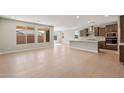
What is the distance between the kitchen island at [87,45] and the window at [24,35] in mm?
4026

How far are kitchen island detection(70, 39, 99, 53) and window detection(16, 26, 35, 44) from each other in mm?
4026

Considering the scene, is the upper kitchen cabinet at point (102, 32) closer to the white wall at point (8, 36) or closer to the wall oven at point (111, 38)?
the wall oven at point (111, 38)

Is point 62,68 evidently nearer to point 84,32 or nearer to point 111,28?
point 111,28

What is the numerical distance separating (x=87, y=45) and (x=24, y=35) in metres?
5.35

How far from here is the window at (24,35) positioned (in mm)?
9603

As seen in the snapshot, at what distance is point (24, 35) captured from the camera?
1028cm

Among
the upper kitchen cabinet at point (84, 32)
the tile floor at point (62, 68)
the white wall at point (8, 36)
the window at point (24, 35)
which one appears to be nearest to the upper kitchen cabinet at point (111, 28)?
the upper kitchen cabinet at point (84, 32)

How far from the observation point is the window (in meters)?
9.60

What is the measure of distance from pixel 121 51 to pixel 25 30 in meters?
7.84

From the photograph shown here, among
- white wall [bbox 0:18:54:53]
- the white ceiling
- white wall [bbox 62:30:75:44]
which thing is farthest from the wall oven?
white wall [bbox 62:30:75:44]

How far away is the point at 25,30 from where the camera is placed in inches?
407
